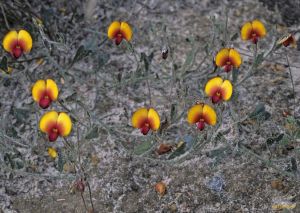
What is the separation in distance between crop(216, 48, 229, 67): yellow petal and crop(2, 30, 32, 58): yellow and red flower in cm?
73

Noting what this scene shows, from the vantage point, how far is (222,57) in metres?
2.10

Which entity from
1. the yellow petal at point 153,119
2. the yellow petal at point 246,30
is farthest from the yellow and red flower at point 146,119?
the yellow petal at point 246,30

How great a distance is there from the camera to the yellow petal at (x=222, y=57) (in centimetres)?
209

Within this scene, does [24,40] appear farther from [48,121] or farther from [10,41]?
[48,121]

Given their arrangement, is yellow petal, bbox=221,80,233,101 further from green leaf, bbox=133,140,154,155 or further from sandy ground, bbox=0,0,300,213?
green leaf, bbox=133,140,154,155

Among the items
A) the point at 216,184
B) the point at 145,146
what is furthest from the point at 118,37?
the point at 216,184

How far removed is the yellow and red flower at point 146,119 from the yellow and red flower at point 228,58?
0.33m

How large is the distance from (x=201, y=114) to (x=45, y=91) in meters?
0.57

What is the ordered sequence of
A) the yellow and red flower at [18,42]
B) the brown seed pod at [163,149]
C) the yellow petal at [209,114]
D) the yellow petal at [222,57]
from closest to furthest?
the yellow petal at [209,114], the yellow petal at [222,57], the yellow and red flower at [18,42], the brown seed pod at [163,149]

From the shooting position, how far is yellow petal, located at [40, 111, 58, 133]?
197 centimetres

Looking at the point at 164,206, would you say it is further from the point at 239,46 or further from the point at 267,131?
the point at 239,46

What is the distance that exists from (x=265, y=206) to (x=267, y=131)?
39 cm

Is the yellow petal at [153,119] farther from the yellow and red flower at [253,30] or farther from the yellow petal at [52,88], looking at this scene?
the yellow and red flower at [253,30]

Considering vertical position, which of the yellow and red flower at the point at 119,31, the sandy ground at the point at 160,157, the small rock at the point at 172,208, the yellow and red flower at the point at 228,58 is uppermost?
the yellow and red flower at the point at 119,31
